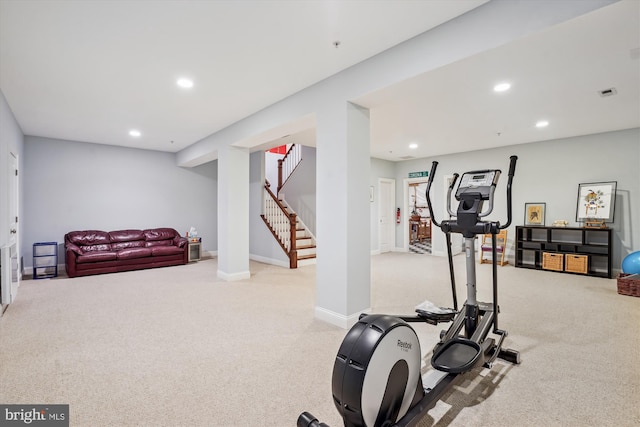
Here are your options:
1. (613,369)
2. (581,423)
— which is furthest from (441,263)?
(581,423)

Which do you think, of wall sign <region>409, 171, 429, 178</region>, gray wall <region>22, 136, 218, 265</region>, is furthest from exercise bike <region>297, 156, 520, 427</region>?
gray wall <region>22, 136, 218, 265</region>

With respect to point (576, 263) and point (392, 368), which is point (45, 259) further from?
point (576, 263)

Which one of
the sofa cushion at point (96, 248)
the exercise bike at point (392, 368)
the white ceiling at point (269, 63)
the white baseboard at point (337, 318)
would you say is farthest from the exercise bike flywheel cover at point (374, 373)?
the sofa cushion at point (96, 248)

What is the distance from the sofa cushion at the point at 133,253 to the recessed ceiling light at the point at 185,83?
3.99m

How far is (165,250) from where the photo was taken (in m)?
6.64

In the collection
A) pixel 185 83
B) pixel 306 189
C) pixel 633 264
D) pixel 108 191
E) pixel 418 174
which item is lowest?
pixel 633 264

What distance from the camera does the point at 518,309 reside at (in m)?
3.78

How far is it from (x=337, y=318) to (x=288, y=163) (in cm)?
600

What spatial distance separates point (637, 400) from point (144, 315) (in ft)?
14.3

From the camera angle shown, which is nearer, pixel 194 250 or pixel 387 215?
pixel 194 250

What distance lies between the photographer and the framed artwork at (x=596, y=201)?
5.54 meters

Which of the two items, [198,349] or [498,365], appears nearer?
[498,365]

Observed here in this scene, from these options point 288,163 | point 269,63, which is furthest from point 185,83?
point 288,163

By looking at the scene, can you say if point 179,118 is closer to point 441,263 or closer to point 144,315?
point 144,315
